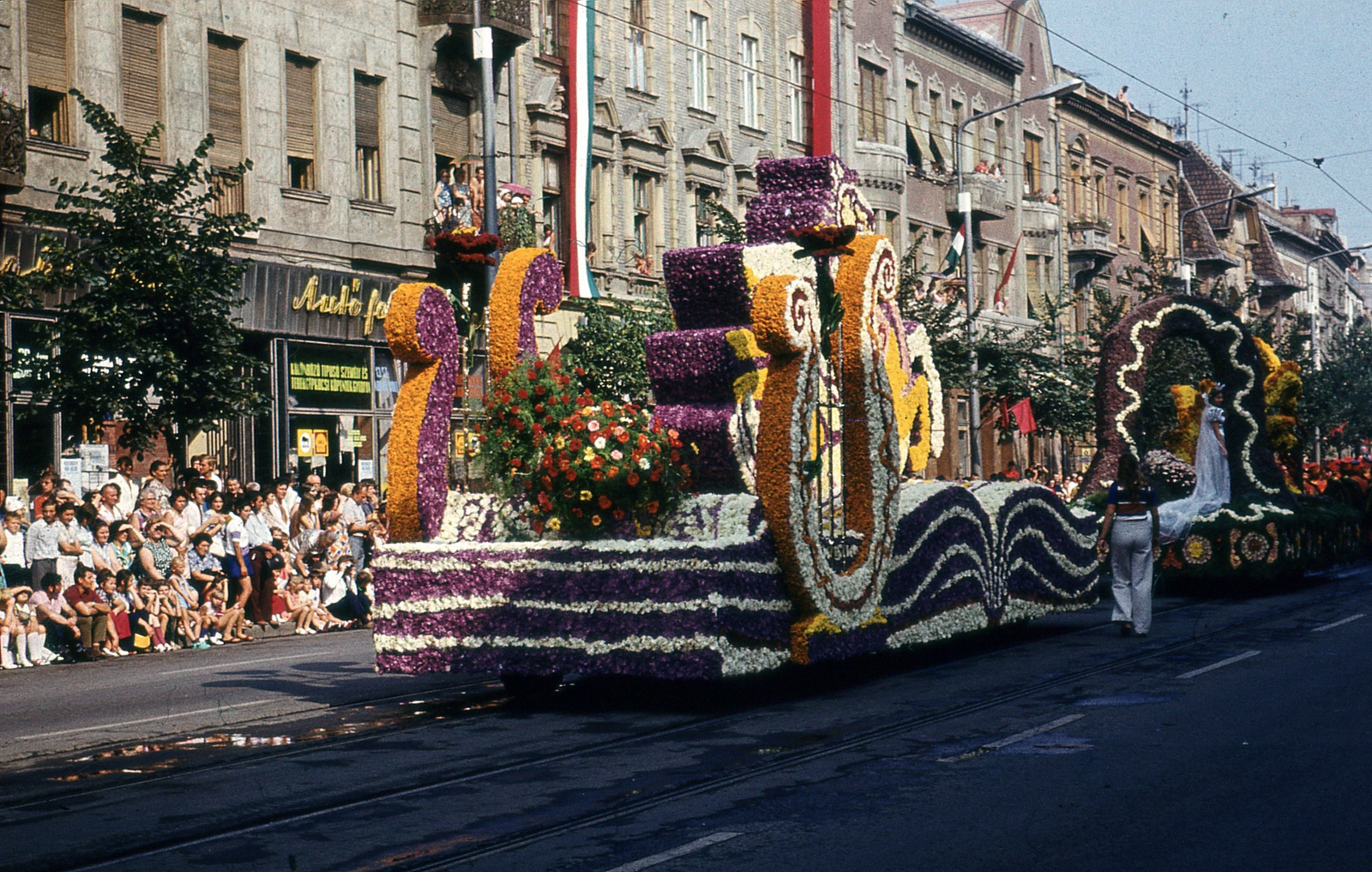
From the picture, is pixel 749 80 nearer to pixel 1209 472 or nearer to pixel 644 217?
pixel 644 217

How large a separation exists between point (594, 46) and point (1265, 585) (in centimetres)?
1518

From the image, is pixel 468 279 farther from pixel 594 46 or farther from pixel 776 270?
pixel 594 46

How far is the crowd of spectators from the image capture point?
17484mm

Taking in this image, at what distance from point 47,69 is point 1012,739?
16346 millimetres

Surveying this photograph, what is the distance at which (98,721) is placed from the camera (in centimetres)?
1227

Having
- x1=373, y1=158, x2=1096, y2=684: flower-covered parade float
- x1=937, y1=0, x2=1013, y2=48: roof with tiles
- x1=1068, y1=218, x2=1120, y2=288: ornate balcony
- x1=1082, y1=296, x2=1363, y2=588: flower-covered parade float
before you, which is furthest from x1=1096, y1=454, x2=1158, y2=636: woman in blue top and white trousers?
x1=1068, y1=218, x2=1120, y2=288: ornate balcony

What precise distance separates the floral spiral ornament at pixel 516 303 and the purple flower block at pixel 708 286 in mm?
1568

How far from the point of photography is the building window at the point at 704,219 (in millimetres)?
29228

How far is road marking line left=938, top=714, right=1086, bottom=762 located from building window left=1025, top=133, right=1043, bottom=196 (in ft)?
136

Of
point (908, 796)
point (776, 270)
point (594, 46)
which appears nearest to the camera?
point (908, 796)

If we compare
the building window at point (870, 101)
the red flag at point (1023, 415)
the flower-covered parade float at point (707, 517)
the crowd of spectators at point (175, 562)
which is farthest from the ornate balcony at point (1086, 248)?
the flower-covered parade float at point (707, 517)

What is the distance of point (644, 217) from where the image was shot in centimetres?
3369

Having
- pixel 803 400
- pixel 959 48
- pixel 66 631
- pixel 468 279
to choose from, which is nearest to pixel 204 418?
pixel 66 631

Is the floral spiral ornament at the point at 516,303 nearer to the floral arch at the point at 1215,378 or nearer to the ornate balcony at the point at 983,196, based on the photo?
the floral arch at the point at 1215,378
